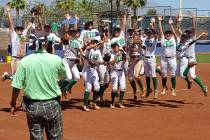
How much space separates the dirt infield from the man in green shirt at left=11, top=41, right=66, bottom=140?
10.6ft

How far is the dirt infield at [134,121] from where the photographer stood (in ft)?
34.8

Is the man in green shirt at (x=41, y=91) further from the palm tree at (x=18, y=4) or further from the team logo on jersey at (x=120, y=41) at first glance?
the palm tree at (x=18, y=4)

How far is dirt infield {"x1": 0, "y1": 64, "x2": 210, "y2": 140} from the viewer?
10.6 meters

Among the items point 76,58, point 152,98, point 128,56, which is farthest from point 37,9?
point 152,98

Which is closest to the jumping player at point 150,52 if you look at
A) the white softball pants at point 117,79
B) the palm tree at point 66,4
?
the white softball pants at point 117,79

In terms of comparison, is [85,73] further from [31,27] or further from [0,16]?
[0,16]

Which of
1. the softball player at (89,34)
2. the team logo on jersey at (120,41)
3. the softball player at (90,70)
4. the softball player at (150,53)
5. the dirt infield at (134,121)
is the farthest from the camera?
the softball player at (150,53)

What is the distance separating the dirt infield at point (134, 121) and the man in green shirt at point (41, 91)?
127 inches

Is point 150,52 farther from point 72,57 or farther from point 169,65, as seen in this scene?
point 72,57

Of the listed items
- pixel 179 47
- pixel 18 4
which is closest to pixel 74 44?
pixel 179 47

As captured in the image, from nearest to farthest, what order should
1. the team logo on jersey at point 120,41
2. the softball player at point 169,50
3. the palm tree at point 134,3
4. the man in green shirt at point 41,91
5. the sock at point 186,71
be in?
the man in green shirt at point 41,91 → the team logo on jersey at point 120,41 → the sock at point 186,71 → the softball player at point 169,50 → the palm tree at point 134,3

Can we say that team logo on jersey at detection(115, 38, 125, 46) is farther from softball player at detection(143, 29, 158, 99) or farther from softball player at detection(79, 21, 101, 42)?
softball player at detection(143, 29, 158, 99)

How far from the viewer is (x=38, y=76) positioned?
7035mm

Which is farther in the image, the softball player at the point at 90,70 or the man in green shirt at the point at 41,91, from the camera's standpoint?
the softball player at the point at 90,70
